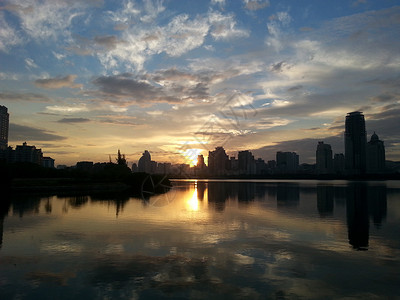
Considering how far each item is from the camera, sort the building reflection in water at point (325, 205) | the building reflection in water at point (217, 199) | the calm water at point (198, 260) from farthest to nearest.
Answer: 1. the building reflection in water at point (217, 199)
2. the building reflection in water at point (325, 205)
3. the calm water at point (198, 260)

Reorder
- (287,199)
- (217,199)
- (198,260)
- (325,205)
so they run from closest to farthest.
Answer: (198,260)
(325,205)
(287,199)
(217,199)

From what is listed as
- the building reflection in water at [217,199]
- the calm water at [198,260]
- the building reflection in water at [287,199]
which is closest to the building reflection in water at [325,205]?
the building reflection in water at [287,199]

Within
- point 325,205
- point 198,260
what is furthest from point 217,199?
point 198,260

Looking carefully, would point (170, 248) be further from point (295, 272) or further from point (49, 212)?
point (49, 212)

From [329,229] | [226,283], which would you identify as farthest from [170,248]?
[329,229]

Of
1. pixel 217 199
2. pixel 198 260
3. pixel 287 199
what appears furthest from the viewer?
pixel 217 199

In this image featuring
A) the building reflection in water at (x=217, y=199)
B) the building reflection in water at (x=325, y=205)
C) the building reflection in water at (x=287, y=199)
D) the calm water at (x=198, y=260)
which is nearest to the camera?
the calm water at (x=198, y=260)

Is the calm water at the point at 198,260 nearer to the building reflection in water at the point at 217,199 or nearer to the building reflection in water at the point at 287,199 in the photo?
the building reflection in water at the point at 217,199

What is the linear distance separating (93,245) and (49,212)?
2193 centimetres

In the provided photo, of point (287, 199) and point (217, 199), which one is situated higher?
point (287, 199)

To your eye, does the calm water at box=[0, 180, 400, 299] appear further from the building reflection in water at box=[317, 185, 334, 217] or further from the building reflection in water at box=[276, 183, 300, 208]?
the building reflection in water at box=[276, 183, 300, 208]

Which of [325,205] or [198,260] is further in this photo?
[325,205]

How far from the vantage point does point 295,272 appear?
1633 centimetres

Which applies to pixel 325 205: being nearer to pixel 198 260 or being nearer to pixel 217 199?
pixel 217 199
